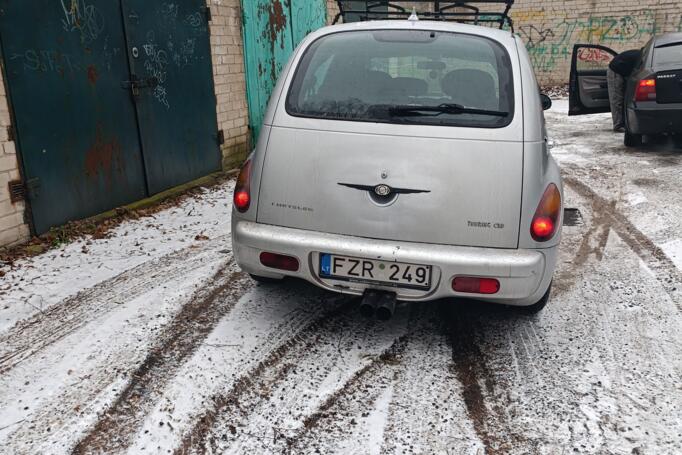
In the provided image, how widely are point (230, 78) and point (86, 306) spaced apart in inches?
186

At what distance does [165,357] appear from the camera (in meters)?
3.04

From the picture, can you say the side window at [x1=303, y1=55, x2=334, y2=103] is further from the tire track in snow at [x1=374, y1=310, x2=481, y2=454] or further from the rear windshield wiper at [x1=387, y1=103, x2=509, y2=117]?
the tire track in snow at [x1=374, y1=310, x2=481, y2=454]

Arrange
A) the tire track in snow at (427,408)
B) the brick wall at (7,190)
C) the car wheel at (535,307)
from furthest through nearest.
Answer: the brick wall at (7,190)
the car wheel at (535,307)
the tire track in snow at (427,408)

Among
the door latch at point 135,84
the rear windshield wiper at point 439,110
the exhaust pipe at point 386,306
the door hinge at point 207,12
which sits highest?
the door hinge at point 207,12

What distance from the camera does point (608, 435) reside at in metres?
2.41

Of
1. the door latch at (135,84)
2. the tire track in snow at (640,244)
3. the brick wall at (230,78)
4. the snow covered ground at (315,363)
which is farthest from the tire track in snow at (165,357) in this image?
the brick wall at (230,78)

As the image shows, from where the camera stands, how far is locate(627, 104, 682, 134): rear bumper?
767 cm

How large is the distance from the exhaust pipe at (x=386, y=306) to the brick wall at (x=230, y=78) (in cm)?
517

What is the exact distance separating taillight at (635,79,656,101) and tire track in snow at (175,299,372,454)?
6.28 metres

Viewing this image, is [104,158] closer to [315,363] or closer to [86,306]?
[86,306]

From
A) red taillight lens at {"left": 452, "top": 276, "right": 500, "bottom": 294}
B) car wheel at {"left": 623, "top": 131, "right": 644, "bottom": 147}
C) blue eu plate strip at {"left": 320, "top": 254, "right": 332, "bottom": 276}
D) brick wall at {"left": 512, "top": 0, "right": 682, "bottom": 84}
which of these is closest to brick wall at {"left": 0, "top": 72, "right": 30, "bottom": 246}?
blue eu plate strip at {"left": 320, "top": 254, "right": 332, "bottom": 276}

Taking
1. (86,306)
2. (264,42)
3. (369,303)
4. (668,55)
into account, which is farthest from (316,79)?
(668,55)

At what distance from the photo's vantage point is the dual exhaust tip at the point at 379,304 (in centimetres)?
286

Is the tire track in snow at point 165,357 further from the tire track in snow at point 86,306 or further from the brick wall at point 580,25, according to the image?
the brick wall at point 580,25
